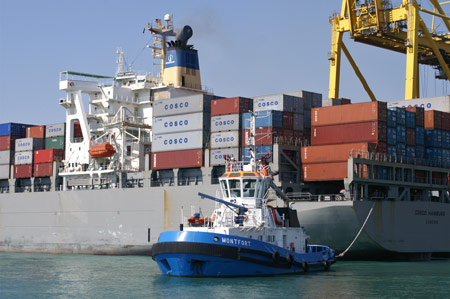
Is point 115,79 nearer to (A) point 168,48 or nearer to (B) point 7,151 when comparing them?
(A) point 168,48

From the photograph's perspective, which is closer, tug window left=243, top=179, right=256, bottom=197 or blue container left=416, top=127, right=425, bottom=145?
tug window left=243, top=179, right=256, bottom=197

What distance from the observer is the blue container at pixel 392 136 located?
37656mm

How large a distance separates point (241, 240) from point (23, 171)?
2839 centimetres

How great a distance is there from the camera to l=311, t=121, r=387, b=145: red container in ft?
120

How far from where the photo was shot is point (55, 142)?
2035 inches

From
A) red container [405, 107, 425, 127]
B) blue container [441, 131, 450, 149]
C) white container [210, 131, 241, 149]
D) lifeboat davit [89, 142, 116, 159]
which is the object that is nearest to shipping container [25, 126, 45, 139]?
lifeboat davit [89, 142, 116, 159]

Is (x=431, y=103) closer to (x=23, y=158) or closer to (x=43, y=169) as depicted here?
(x=43, y=169)

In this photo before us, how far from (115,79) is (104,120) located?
4.42 metres

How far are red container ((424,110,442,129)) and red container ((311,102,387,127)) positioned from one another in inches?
199

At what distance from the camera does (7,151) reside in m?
52.5

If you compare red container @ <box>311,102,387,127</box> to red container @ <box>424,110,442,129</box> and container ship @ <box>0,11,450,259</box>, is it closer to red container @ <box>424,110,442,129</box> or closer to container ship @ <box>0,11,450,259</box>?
container ship @ <box>0,11,450,259</box>

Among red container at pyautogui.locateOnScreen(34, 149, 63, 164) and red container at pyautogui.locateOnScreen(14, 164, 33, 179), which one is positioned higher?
red container at pyautogui.locateOnScreen(34, 149, 63, 164)

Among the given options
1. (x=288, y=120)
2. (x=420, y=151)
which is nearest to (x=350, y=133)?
(x=288, y=120)

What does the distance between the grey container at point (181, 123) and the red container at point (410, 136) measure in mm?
11520
